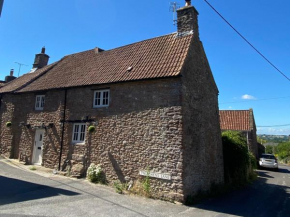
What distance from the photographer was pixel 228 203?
Answer: 9422mm

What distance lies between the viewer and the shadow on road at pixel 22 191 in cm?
763

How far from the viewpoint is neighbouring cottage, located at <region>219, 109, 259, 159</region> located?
81.6 ft

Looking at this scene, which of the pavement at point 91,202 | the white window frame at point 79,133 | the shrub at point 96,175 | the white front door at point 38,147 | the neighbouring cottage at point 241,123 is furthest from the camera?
the neighbouring cottage at point 241,123

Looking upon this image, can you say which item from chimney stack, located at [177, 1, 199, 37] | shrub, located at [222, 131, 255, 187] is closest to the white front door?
chimney stack, located at [177, 1, 199, 37]

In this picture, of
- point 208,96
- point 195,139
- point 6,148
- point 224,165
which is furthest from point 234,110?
point 6,148

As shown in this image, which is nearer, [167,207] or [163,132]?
[167,207]

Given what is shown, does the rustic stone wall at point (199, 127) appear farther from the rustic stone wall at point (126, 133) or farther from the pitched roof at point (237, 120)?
the pitched roof at point (237, 120)

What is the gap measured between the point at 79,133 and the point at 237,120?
20.8 meters

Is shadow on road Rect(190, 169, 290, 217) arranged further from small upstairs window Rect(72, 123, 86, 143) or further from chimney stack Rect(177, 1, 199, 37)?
chimney stack Rect(177, 1, 199, 37)

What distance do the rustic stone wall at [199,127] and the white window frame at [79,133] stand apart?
5916 millimetres

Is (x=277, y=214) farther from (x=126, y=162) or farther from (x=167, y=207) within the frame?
(x=126, y=162)

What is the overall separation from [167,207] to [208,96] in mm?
6952

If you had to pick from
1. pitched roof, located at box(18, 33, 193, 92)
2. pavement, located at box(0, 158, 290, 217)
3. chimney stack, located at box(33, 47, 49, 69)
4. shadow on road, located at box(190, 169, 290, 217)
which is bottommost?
shadow on road, located at box(190, 169, 290, 217)

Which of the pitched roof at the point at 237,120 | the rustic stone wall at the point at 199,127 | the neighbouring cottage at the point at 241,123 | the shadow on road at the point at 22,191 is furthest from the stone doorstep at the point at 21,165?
the pitched roof at the point at 237,120
